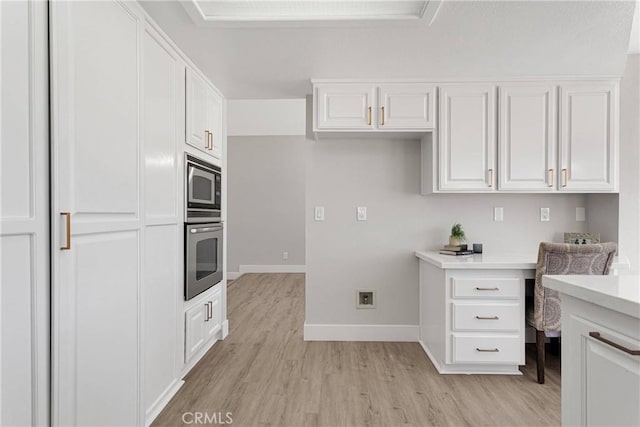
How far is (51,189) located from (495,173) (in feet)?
9.35

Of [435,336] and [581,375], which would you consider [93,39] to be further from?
[435,336]

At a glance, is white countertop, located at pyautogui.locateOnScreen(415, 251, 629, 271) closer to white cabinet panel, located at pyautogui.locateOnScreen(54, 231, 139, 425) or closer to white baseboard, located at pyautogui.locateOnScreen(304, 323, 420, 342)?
white baseboard, located at pyautogui.locateOnScreen(304, 323, 420, 342)

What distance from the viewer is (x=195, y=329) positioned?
8.47 feet

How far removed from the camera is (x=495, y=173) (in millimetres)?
2857

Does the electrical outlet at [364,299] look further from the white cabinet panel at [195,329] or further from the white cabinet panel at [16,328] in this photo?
the white cabinet panel at [16,328]

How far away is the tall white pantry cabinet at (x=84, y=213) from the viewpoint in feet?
3.59

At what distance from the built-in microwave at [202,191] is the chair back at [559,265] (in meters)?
2.38

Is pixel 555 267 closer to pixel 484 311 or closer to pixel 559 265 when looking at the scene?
pixel 559 265

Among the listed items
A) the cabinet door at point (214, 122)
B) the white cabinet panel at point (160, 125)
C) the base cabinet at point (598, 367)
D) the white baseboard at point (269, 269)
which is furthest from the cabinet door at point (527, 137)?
the white baseboard at point (269, 269)

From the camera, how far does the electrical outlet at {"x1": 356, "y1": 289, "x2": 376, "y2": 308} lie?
10.5ft

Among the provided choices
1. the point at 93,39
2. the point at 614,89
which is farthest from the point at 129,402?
the point at 614,89

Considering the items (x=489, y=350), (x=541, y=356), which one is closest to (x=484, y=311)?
(x=489, y=350)

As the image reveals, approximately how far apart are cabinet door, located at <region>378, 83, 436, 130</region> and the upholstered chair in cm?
126

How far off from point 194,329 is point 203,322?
0.19 metres
